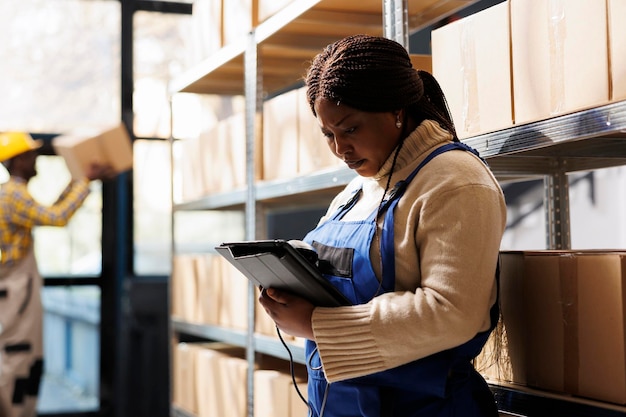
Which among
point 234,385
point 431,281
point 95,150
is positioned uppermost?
point 95,150

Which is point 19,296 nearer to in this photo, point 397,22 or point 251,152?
point 251,152

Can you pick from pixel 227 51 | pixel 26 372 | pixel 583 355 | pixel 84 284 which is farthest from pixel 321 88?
pixel 84 284

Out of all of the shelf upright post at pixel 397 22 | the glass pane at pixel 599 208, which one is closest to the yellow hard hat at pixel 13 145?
the glass pane at pixel 599 208

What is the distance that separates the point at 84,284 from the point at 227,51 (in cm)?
281

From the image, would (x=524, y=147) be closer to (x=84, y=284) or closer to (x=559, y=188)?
(x=559, y=188)

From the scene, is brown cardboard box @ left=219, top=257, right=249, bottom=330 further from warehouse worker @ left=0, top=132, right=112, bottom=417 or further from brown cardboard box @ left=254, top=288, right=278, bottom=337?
warehouse worker @ left=0, top=132, right=112, bottom=417

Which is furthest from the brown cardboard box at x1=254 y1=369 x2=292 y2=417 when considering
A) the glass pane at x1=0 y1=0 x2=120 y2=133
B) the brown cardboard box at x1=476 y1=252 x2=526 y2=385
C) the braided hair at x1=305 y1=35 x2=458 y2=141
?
the glass pane at x1=0 y1=0 x2=120 y2=133

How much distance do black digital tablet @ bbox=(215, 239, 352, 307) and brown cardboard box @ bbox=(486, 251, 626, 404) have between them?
0.43 m

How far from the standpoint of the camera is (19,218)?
5.17 meters

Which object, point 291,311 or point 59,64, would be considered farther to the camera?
point 59,64

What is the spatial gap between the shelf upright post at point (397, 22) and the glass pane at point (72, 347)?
4.22 metres

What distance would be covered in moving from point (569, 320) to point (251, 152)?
205 cm

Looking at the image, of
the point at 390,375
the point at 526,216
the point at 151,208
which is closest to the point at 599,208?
the point at 526,216

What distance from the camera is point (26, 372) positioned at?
5.14 m
